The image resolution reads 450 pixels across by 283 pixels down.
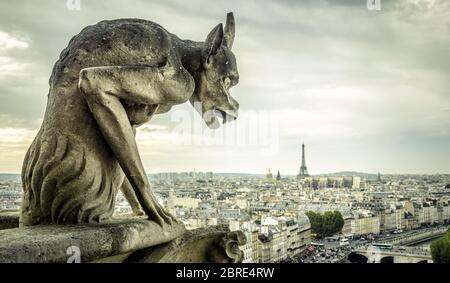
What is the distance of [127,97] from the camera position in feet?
7.13

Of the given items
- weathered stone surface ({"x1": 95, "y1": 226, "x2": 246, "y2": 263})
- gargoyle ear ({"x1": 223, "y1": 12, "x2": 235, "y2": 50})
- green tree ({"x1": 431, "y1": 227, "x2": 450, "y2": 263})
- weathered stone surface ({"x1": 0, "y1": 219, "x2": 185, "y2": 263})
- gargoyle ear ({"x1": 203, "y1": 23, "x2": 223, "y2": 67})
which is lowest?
green tree ({"x1": 431, "y1": 227, "x2": 450, "y2": 263})

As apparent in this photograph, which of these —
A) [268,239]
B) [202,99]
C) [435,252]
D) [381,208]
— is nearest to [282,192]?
[268,239]

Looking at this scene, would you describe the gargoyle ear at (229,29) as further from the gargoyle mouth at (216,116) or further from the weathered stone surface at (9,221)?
the weathered stone surface at (9,221)

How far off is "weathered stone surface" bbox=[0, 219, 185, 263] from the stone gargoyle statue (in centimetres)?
9

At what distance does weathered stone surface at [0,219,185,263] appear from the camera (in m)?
1.75

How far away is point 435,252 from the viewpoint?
94.6 ft

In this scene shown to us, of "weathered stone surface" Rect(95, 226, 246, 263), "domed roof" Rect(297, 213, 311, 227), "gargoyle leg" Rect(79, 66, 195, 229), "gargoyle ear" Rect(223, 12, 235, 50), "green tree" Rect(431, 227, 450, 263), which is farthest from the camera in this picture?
"domed roof" Rect(297, 213, 311, 227)

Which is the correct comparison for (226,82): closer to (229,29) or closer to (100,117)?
(229,29)

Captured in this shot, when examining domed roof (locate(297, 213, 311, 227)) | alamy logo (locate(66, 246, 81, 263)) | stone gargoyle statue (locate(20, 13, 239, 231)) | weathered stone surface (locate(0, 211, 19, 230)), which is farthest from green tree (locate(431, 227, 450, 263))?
alamy logo (locate(66, 246, 81, 263))

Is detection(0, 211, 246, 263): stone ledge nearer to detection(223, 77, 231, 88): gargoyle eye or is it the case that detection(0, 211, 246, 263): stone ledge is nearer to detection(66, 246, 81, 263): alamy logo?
detection(66, 246, 81, 263): alamy logo

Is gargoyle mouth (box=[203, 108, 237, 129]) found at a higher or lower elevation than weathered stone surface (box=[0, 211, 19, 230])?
higher

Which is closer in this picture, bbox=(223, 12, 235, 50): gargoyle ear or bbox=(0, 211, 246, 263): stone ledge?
bbox=(0, 211, 246, 263): stone ledge
